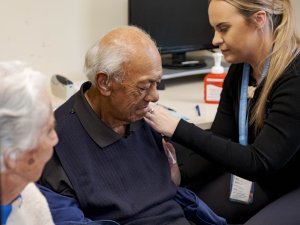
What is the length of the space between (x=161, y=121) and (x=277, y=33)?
55 cm

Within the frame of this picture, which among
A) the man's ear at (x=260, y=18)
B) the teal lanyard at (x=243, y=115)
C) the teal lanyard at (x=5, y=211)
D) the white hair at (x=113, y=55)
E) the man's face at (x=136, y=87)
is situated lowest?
the teal lanyard at (x=243, y=115)

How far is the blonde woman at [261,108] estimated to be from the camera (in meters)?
1.62

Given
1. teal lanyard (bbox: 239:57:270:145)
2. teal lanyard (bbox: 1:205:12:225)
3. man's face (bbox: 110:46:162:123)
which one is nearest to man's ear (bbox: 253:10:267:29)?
teal lanyard (bbox: 239:57:270:145)

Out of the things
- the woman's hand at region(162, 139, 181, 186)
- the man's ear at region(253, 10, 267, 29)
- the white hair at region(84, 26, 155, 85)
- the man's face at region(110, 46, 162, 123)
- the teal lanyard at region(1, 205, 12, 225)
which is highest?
the man's ear at region(253, 10, 267, 29)

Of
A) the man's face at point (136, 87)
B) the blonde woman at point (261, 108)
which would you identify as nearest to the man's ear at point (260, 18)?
the blonde woman at point (261, 108)

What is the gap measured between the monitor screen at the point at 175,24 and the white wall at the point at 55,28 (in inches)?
7.9

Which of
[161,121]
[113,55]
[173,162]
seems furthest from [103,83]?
[173,162]

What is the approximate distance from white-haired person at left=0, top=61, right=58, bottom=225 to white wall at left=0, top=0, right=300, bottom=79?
4.86 ft

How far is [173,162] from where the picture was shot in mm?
1776

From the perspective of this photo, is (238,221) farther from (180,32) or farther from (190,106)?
(180,32)

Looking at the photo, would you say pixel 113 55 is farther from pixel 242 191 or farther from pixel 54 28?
pixel 54 28

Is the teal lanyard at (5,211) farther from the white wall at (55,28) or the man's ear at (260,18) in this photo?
the white wall at (55,28)

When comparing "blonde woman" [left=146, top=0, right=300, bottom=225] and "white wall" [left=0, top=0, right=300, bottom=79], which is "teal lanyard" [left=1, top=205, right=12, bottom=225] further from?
"white wall" [left=0, top=0, right=300, bottom=79]

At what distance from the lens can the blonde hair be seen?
5.43 ft
